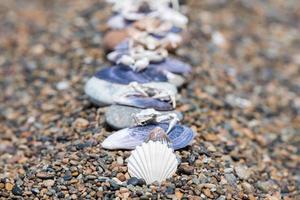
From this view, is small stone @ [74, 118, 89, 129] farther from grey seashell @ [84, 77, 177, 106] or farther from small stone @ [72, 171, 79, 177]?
small stone @ [72, 171, 79, 177]

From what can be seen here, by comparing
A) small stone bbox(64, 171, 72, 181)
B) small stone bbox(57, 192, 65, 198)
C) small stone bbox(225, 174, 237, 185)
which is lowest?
small stone bbox(225, 174, 237, 185)

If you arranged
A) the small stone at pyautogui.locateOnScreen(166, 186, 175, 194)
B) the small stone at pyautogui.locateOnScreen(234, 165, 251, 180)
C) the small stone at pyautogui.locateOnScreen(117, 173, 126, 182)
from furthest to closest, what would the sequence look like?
1. the small stone at pyautogui.locateOnScreen(234, 165, 251, 180)
2. the small stone at pyautogui.locateOnScreen(117, 173, 126, 182)
3. the small stone at pyautogui.locateOnScreen(166, 186, 175, 194)

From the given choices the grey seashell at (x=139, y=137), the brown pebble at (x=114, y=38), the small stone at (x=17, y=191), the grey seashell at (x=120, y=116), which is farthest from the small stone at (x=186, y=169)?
the brown pebble at (x=114, y=38)

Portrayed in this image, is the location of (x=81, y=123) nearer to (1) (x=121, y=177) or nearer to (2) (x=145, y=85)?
(2) (x=145, y=85)

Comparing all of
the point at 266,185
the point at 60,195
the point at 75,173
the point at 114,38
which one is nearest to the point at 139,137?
the point at 75,173

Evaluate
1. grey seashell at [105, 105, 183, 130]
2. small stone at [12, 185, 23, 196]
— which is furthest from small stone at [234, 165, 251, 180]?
small stone at [12, 185, 23, 196]

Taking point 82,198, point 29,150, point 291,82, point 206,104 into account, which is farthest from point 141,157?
point 291,82

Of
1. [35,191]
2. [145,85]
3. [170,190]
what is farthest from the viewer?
[145,85]
